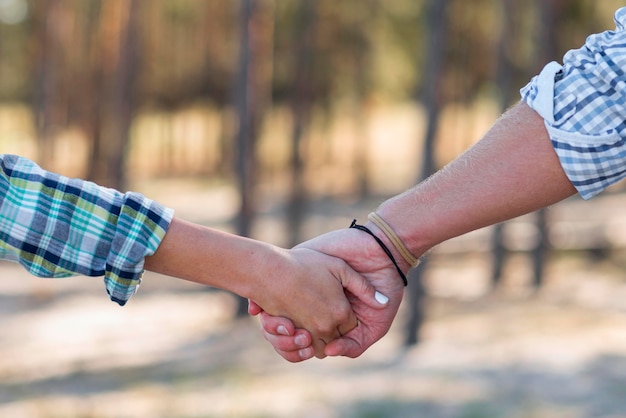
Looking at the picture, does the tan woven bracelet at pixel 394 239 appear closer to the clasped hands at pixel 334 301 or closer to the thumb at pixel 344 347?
A: the clasped hands at pixel 334 301

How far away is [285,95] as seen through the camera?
2841 centimetres

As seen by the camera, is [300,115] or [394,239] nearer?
[394,239]

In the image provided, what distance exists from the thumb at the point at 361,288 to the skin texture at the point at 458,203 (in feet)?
0.08

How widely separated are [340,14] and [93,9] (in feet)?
24.4

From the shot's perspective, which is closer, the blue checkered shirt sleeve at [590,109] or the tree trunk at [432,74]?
the blue checkered shirt sleeve at [590,109]

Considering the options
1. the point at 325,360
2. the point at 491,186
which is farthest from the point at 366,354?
the point at 491,186

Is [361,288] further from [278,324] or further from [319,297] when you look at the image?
[278,324]

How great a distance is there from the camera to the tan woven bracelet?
9.54 ft

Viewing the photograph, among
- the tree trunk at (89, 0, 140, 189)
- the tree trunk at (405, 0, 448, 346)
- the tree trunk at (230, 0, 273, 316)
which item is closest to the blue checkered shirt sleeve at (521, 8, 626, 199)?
the tree trunk at (405, 0, 448, 346)

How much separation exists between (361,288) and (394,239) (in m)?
0.28

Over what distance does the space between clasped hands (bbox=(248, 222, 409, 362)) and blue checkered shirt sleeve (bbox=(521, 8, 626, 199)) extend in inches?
33.3

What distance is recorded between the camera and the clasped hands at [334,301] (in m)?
3.05

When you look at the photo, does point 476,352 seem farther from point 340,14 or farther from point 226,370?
point 340,14

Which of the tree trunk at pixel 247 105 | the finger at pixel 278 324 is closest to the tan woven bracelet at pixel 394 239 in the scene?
the finger at pixel 278 324
